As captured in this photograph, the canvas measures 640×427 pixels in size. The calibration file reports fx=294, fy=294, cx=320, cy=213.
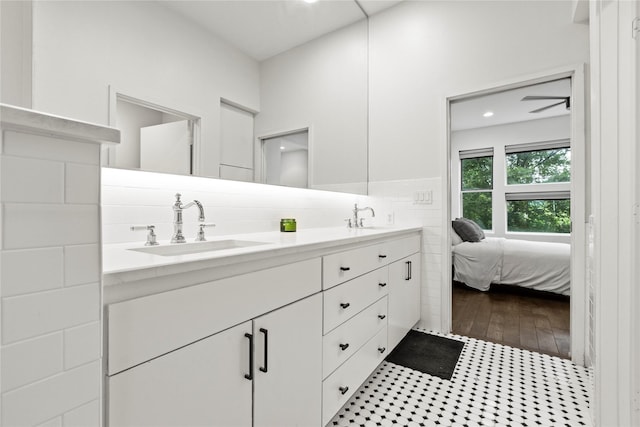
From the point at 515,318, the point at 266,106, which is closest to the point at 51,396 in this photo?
the point at 266,106

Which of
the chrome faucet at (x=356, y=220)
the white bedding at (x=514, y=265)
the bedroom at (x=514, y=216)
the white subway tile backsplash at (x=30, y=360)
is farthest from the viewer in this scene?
the white bedding at (x=514, y=265)

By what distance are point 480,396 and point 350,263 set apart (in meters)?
1.06

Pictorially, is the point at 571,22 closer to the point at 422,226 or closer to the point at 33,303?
the point at 422,226

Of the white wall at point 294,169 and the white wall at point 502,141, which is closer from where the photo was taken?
the white wall at point 294,169

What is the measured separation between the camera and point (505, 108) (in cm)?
452

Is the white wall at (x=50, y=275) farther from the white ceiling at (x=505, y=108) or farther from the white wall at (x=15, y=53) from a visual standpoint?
the white ceiling at (x=505, y=108)

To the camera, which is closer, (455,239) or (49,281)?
(49,281)

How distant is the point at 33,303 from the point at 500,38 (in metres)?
2.96

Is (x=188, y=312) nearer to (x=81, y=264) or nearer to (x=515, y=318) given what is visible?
(x=81, y=264)

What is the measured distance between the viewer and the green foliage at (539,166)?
→ 4.99 metres

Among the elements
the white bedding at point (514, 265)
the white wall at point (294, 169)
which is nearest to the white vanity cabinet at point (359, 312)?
the white wall at point (294, 169)

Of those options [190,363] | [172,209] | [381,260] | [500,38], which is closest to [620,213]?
[381,260]

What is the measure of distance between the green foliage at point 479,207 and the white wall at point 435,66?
3.81 metres

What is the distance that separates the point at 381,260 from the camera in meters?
1.75
